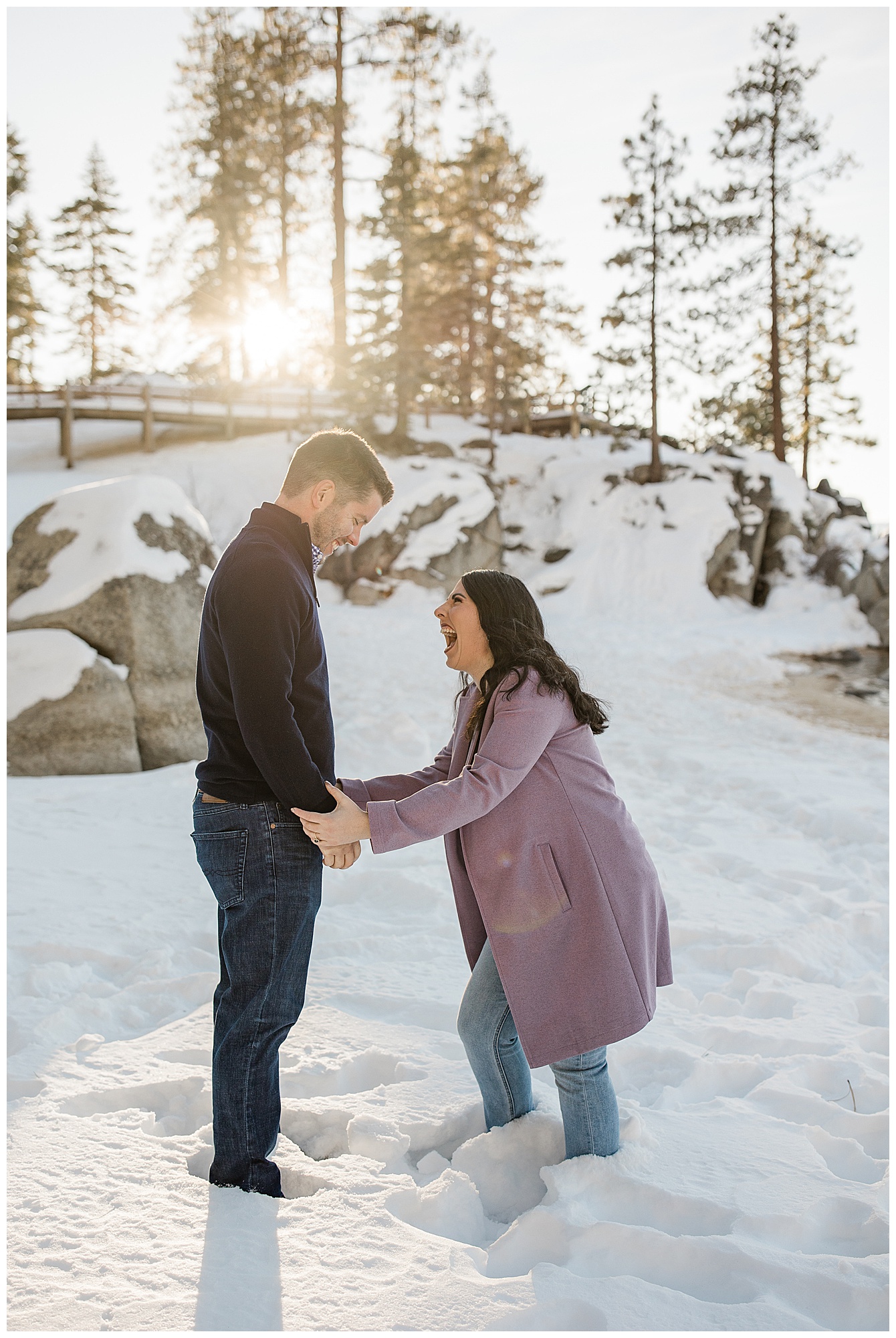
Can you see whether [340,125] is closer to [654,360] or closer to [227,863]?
[654,360]

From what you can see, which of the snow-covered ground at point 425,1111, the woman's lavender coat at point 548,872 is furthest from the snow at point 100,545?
the woman's lavender coat at point 548,872

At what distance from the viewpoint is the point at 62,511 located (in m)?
7.88

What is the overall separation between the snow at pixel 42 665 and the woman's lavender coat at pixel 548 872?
17.4ft

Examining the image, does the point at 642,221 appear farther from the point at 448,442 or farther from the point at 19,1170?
the point at 19,1170

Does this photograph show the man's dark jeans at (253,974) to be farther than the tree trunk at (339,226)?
No

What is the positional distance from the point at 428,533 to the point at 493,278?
12220 millimetres

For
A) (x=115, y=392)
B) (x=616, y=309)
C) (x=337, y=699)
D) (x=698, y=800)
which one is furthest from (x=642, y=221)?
(x=698, y=800)

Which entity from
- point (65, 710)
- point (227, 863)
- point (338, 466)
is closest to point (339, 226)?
point (65, 710)

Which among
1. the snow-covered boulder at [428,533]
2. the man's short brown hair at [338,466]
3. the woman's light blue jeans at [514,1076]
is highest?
the snow-covered boulder at [428,533]

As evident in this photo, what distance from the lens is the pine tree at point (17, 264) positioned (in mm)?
28797

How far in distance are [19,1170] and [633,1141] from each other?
5.84 feet

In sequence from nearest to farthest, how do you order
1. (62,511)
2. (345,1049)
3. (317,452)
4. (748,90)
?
(317,452), (345,1049), (62,511), (748,90)

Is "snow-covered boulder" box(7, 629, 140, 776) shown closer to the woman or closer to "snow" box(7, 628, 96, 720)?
"snow" box(7, 628, 96, 720)

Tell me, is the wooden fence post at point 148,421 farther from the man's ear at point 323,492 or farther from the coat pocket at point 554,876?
the coat pocket at point 554,876
